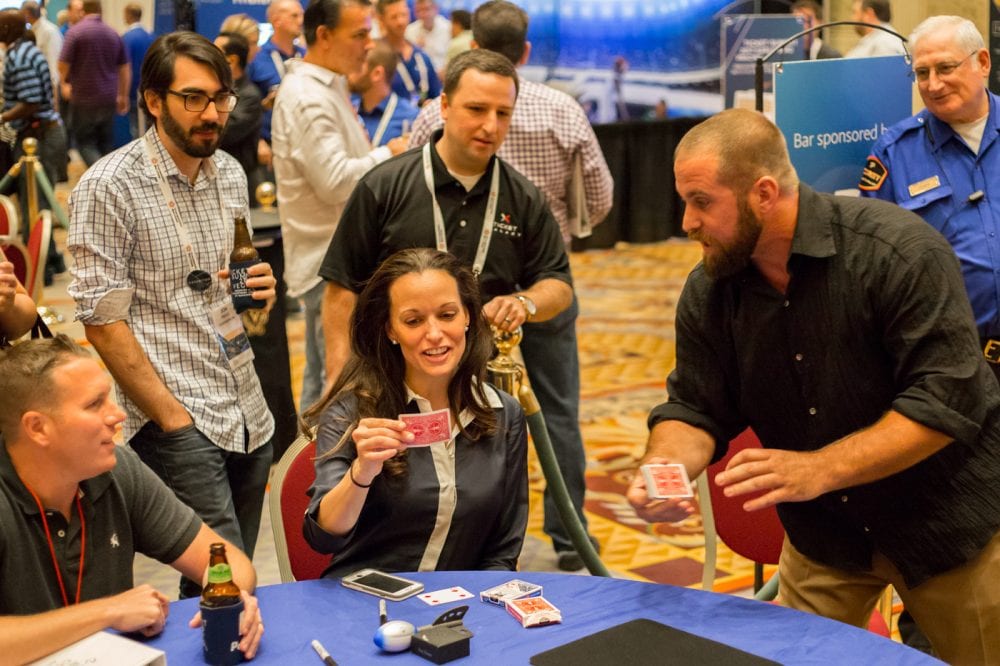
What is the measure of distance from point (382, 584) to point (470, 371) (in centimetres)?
60

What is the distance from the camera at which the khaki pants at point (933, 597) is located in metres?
2.72

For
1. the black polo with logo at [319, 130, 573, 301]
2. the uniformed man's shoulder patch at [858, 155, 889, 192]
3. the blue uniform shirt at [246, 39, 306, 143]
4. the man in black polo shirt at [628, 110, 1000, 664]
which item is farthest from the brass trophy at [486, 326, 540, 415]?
the blue uniform shirt at [246, 39, 306, 143]

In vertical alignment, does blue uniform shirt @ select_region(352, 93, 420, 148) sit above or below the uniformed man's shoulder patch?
above

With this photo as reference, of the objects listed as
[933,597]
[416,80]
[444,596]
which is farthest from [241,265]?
[416,80]

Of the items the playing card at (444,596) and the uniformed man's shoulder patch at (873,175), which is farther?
the uniformed man's shoulder patch at (873,175)

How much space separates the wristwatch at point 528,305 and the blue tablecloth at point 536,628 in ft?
A: 4.18

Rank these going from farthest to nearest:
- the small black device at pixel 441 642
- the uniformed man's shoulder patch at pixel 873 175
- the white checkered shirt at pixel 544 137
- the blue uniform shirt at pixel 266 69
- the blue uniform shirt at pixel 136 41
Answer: the blue uniform shirt at pixel 136 41 → the blue uniform shirt at pixel 266 69 → the white checkered shirt at pixel 544 137 → the uniformed man's shoulder patch at pixel 873 175 → the small black device at pixel 441 642

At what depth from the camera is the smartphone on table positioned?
2.54 m

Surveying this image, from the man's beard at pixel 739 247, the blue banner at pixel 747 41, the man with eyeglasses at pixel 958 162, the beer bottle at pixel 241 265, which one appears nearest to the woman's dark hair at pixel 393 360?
the beer bottle at pixel 241 265

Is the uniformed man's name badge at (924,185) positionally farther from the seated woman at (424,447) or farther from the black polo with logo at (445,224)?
the seated woman at (424,447)

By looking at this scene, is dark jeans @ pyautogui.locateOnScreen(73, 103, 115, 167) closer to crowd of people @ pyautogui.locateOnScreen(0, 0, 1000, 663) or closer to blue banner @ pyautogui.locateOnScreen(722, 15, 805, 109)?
blue banner @ pyautogui.locateOnScreen(722, 15, 805, 109)

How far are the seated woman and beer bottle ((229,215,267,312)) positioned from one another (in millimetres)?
524

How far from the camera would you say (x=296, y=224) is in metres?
5.07

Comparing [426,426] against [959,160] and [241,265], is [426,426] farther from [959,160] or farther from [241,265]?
[959,160]
